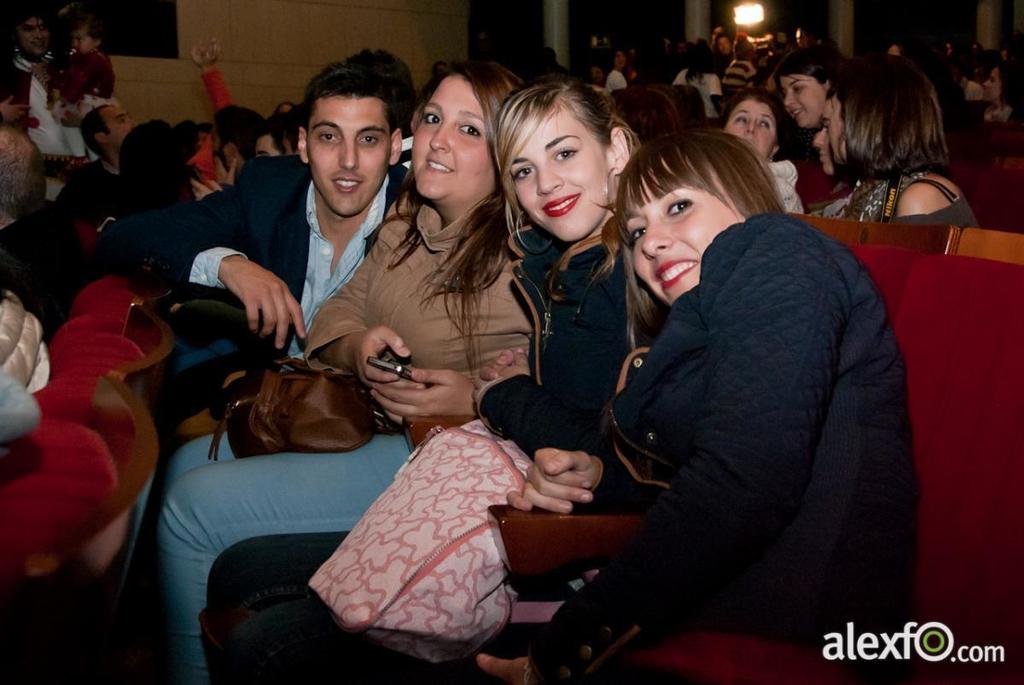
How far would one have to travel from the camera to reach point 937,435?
1304mm

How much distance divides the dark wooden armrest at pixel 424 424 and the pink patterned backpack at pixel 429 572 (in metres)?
0.26

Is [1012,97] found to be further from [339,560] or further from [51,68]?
[339,560]

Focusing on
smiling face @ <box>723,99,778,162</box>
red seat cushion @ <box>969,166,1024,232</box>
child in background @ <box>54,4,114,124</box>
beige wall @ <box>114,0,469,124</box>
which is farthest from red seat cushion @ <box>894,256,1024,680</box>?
beige wall @ <box>114,0,469,124</box>

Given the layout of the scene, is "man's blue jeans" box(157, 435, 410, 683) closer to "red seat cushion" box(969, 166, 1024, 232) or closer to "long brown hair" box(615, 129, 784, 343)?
"long brown hair" box(615, 129, 784, 343)

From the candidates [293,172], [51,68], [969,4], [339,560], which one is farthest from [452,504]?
[969,4]

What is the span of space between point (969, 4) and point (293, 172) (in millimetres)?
23569

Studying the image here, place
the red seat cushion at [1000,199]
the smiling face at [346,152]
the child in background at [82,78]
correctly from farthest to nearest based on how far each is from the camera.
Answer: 1. the child in background at [82,78]
2. the red seat cushion at [1000,199]
3. the smiling face at [346,152]

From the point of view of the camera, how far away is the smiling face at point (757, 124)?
4.06 metres

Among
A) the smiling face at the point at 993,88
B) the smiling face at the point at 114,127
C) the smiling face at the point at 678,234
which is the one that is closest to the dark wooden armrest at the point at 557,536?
the smiling face at the point at 678,234

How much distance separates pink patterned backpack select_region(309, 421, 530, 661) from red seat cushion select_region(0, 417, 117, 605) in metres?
0.61

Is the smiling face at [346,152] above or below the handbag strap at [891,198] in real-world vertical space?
above

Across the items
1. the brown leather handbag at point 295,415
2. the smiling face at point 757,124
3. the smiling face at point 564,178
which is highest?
the smiling face at point 757,124

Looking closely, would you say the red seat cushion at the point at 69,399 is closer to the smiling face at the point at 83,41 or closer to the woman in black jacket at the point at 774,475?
the woman in black jacket at the point at 774,475

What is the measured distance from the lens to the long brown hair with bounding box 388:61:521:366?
2.10 m
